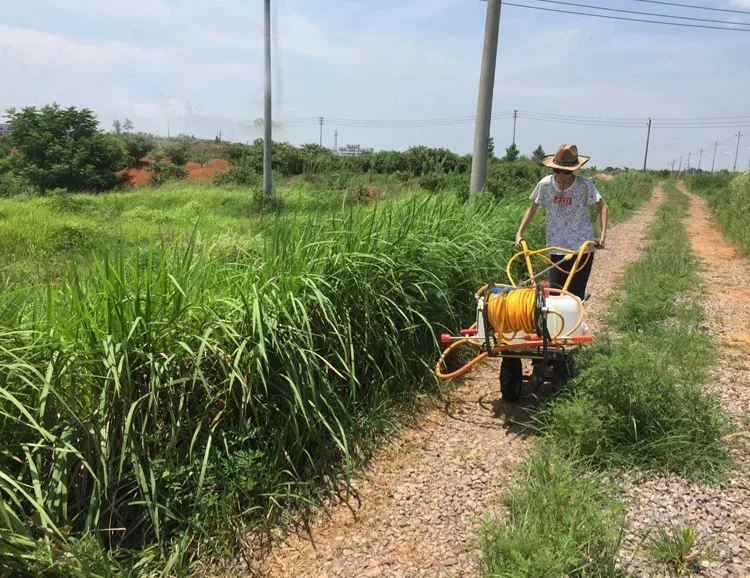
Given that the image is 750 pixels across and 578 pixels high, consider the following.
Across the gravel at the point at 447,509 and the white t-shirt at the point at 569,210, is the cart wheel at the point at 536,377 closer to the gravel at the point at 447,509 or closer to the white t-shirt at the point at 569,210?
the gravel at the point at 447,509

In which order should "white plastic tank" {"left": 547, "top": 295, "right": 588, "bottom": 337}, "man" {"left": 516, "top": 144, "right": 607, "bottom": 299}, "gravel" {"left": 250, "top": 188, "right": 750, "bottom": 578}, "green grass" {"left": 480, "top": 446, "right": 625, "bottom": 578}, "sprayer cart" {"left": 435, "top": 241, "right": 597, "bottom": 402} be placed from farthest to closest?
"man" {"left": 516, "top": 144, "right": 607, "bottom": 299}
"white plastic tank" {"left": 547, "top": 295, "right": 588, "bottom": 337}
"sprayer cart" {"left": 435, "top": 241, "right": 597, "bottom": 402}
"gravel" {"left": 250, "top": 188, "right": 750, "bottom": 578}
"green grass" {"left": 480, "top": 446, "right": 625, "bottom": 578}

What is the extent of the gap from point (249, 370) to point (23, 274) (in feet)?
5.93

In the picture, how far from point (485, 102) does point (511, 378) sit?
4.99 metres

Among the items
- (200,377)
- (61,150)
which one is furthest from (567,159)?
(61,150)

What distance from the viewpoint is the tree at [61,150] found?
30125mm

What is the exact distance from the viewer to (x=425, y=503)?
2.70 metres

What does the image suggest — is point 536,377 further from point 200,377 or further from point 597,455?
point 200,377

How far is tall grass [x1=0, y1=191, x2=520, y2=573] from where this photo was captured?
216 centimetres

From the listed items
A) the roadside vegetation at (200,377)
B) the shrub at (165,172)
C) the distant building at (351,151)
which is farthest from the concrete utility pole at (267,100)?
the shrub at (165,172)

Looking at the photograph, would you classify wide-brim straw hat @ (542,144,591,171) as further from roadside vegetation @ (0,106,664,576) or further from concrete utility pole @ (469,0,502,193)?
concrete utility pole @ (469,0,502,193)

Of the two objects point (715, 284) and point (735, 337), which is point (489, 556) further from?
point (715, 284)

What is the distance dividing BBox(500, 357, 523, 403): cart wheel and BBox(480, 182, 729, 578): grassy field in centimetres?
26

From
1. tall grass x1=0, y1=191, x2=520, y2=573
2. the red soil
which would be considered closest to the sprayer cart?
tall grass x1=0, y1=191, x2=520, y2=573

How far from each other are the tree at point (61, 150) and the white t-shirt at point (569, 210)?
32261 millimetres
